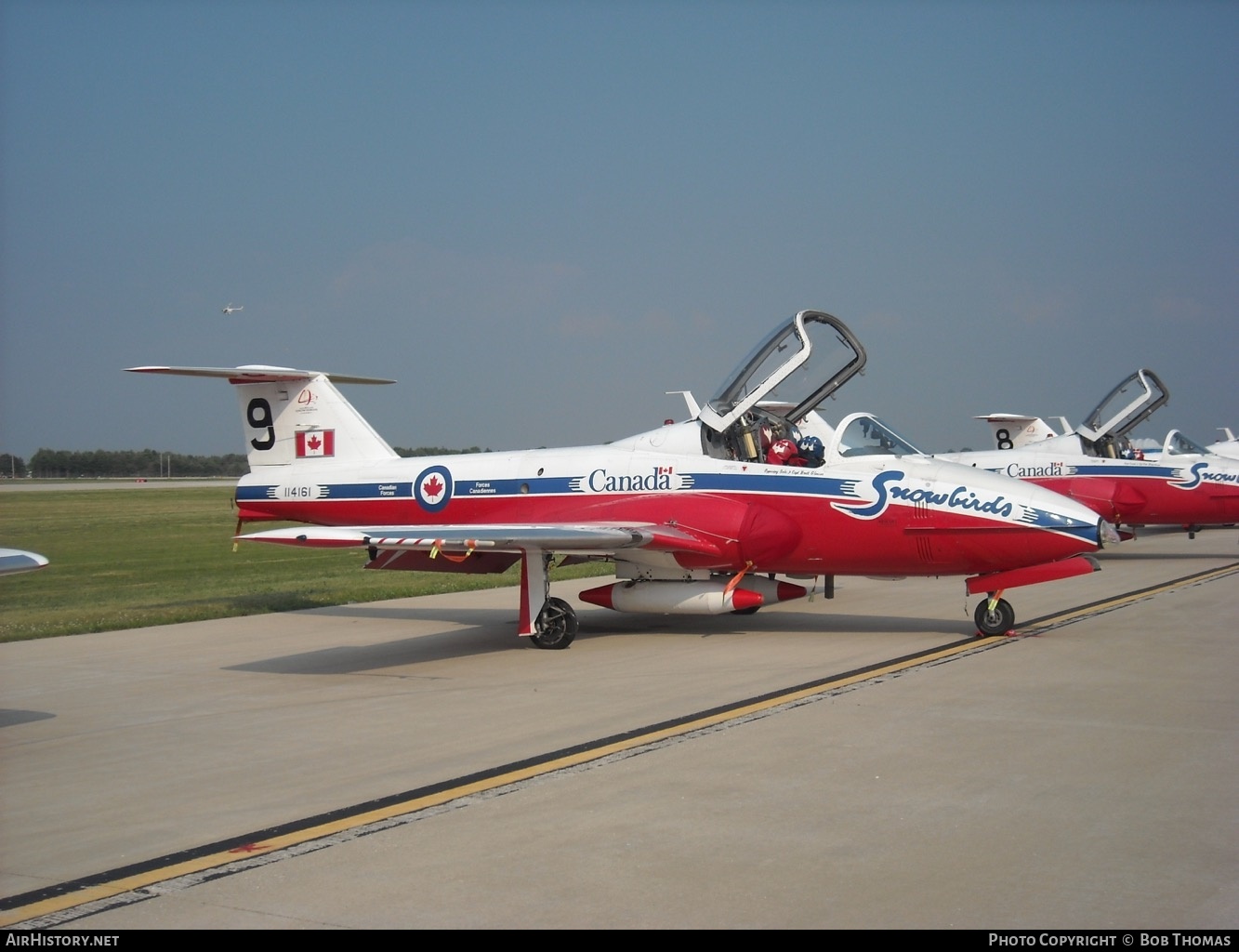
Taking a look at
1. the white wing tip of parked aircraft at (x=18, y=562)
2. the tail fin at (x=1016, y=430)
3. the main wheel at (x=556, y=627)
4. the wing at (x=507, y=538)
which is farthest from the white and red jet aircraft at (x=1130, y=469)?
the white wing tip of parked aircraft at (x=18, y=562)

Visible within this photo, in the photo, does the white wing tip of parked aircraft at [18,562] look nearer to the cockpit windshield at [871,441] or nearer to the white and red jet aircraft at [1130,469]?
the cockpit windshield at [871,441]

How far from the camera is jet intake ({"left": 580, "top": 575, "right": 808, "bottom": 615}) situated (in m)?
12.7

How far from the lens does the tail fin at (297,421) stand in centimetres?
1550

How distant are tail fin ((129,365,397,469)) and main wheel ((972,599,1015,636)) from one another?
7903 millimetres

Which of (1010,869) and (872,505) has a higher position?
(872,505)

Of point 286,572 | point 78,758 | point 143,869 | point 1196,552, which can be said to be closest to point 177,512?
point 286,572

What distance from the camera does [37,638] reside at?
1378 centimetres

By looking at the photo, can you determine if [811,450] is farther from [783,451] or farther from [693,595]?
[693,595]

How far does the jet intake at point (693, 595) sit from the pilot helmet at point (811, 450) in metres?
1.46

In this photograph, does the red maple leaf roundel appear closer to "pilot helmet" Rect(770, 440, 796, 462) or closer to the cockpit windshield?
"pilot helmet" Rect(770, 440, 796, 462)

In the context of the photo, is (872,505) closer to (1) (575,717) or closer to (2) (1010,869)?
(1) (575,717)

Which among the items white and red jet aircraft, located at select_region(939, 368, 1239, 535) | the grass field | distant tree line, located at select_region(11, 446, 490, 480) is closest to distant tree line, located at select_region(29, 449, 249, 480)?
distant tree line, located at select_region(11, 446, 490, 480)

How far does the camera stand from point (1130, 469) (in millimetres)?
24656

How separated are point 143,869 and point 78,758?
2.79 metres
